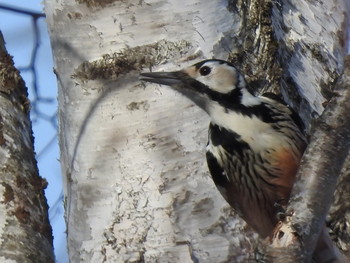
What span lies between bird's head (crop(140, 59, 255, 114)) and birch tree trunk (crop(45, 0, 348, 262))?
5 centimetres

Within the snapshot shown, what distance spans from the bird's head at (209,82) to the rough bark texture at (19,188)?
0.66m

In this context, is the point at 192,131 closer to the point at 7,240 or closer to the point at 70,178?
the point at 70,178

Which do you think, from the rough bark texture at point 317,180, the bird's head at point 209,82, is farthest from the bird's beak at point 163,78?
the rough bark texture at point 317,180

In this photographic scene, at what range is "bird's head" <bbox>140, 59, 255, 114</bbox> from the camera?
3002mm

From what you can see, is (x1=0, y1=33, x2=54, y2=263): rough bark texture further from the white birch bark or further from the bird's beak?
the bird's beak

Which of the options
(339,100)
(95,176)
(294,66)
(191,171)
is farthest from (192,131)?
(339,100)

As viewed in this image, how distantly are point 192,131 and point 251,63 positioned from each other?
0.36m

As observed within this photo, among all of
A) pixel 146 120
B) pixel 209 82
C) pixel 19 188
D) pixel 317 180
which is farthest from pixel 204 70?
pixel 317 180

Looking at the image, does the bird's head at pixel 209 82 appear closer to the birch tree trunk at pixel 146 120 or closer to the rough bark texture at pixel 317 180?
the birch tree trunk at pixel 146 120

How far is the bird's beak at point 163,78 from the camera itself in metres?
2.97

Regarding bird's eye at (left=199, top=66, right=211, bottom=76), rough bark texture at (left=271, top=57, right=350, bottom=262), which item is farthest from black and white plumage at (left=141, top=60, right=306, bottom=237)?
rough bark texture at (left=271, top=57, right=350, bottom=262)

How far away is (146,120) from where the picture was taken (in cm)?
308

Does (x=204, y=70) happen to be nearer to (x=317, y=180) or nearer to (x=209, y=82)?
(x=209, y=82)

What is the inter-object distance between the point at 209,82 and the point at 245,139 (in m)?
0.23
